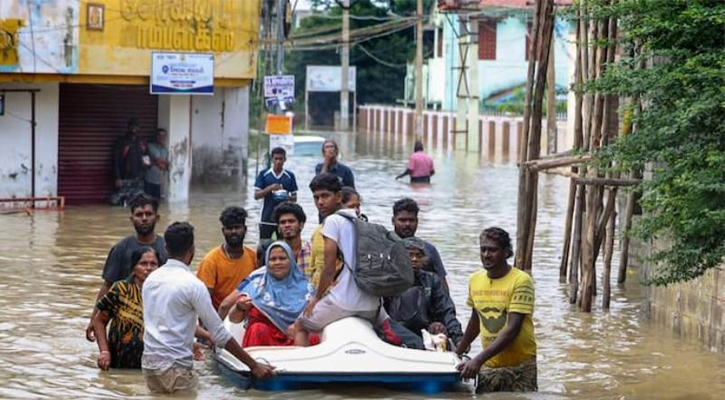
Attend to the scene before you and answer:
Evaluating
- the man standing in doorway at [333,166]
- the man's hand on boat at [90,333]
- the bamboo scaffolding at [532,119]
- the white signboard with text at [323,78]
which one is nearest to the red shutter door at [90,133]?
the man standing in doorway at [333,166]

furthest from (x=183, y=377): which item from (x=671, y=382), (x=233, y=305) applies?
(x=671, y=382)

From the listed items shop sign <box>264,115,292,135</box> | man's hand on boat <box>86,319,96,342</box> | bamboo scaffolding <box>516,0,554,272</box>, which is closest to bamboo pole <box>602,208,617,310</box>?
bamboo scaffolding <box>516,0,554,272</box>

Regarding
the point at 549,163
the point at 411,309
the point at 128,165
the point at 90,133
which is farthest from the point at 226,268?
the point at 90,133

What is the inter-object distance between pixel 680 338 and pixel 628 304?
269 centimetres

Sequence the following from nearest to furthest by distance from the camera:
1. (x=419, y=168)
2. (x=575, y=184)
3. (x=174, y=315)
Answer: (x=174, y=315)
(x=575, y=184)
(x=419, y=168)

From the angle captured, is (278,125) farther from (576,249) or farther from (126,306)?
(126,306)

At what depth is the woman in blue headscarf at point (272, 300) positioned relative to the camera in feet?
34.5

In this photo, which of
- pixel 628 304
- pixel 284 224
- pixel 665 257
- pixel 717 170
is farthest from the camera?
pixel 628 304

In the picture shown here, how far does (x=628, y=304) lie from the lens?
1603 centimetres

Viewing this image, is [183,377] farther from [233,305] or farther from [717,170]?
[717,170]

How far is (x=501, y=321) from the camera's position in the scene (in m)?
9.73

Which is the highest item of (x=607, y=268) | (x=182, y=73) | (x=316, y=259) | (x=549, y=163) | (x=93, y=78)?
(x=182, y=73)

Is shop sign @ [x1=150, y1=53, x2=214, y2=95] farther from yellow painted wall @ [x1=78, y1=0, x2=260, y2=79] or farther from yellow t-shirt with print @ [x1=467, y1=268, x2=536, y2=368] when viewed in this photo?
yellow t-shirt with print @ [x1=467, y1=268, x2=536, y2=368]

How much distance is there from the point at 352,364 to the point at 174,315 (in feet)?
4.35
